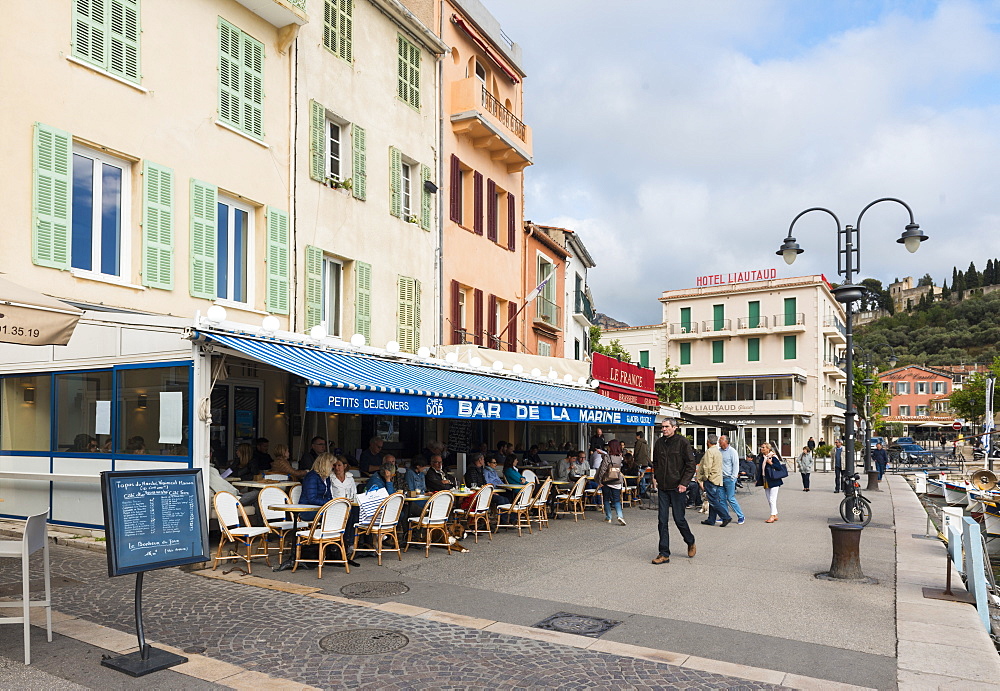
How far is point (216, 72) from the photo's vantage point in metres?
12.2

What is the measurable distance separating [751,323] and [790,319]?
245 cm

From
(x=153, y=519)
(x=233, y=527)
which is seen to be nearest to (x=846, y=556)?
(x=233, y=527)

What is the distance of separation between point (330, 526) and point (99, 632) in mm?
2848

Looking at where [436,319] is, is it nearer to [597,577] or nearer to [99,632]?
[597,577]

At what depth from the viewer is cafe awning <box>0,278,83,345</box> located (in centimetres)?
604

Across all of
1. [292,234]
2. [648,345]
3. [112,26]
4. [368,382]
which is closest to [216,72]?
[112,26]

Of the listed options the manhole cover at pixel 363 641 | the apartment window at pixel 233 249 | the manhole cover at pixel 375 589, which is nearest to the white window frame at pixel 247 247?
the apartment window at pixel 233 249

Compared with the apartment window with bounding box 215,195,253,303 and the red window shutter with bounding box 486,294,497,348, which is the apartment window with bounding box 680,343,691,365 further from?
the apartment window with bounding box 215,195,253,303

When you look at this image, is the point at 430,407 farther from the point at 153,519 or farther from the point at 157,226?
the point at 153,519

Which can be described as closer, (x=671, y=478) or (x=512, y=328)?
(x=671, y=478)

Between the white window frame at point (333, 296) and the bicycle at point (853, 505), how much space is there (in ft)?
30.3

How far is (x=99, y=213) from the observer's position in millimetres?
10688

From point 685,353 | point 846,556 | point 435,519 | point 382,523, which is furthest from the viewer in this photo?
point 685,353

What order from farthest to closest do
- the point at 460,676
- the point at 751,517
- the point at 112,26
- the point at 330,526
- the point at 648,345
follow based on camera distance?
the point at 648,345 < the point at 751,517 < the point at 112,26 < the point at 330,526 < the point at 460,676
